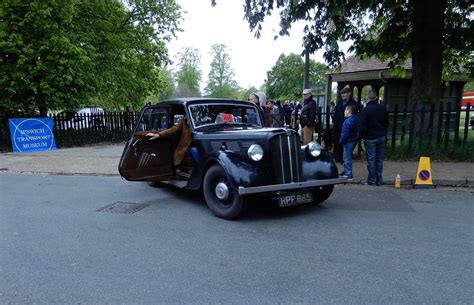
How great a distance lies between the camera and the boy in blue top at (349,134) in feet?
24.0

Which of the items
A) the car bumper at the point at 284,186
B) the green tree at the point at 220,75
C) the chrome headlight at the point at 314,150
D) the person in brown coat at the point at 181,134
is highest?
the green tree at the point at 220,75

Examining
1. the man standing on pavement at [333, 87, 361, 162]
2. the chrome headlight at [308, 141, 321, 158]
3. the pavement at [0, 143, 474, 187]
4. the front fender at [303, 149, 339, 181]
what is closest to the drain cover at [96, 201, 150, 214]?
the front fender at [303, 149, 339, 181]

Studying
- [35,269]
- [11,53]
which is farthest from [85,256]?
[11,53]

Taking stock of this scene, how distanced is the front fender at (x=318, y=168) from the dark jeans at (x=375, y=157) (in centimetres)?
196

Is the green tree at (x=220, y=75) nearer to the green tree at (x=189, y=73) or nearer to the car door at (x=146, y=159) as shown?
the green tree at (x=189, y=73)

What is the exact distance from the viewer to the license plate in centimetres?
494

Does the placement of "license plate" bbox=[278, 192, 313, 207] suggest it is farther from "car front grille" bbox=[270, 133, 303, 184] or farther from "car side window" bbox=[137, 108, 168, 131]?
"car side window" bbox=[137, 108, 168, 131]

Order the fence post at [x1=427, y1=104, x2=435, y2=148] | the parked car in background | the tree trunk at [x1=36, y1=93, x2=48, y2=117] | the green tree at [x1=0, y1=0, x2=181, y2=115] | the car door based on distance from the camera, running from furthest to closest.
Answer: the parked car in background → the tree trunk at [x1=36, y1=93, x2=48, y2=117] → the green tree at [x1=0, y1=0, x2=181, y2=115] → the fence post at [x1=427, y1=104, x2=435, y2=148] → the car door

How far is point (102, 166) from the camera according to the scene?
9.99 meters

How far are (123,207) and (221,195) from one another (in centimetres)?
192

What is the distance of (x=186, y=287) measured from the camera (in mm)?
3156

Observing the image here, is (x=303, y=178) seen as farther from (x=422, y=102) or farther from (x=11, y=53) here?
(x=11, y=53)

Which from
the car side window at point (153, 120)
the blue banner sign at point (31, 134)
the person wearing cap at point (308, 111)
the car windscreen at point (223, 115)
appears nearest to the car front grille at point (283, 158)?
the car windscreen at point (223, 115)

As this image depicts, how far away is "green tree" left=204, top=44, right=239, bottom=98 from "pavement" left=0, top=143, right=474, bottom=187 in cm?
5087
